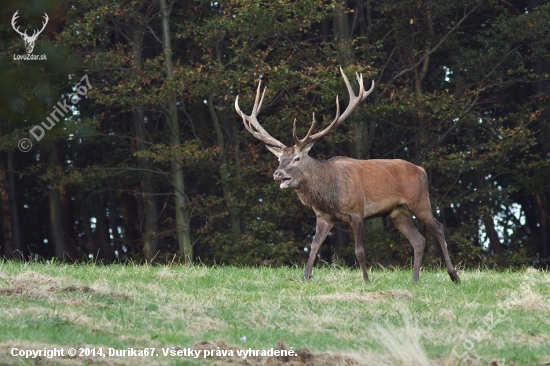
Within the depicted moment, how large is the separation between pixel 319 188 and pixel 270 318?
3.05 meters

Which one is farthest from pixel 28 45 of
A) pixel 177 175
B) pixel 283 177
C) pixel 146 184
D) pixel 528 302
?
pixel 528 302

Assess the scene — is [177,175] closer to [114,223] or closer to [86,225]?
[86,225]

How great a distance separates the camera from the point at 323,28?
21359 mm

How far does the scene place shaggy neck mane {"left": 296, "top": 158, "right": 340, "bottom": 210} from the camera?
1017 centimetres

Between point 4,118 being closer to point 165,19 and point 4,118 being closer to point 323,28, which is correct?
point 165,19

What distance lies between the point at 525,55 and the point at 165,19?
25.5ft

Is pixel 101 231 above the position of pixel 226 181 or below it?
below

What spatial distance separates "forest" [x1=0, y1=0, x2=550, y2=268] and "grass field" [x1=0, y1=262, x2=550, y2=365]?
25.6 feet

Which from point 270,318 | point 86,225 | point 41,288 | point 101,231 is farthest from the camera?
point 101,231

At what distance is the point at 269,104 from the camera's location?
1812 cm

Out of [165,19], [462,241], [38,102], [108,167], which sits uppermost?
[165,19]

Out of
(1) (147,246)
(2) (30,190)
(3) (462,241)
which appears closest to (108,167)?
(1) (147,246)

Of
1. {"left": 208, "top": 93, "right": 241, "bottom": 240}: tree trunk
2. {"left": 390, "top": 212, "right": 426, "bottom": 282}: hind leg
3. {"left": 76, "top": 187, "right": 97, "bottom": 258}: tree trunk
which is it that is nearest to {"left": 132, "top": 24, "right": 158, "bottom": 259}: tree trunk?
{"left": 208, "top": 93, "right": 241, "bottom": 240}: tree trunk

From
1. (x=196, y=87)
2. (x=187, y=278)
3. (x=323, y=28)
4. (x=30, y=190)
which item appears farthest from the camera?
(x=30, y=190)
